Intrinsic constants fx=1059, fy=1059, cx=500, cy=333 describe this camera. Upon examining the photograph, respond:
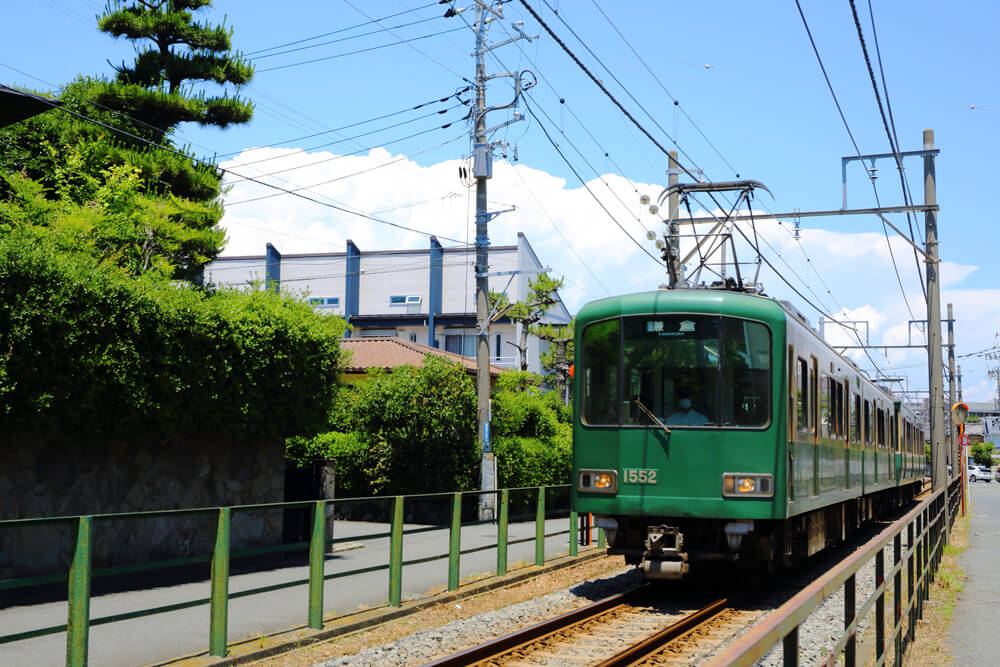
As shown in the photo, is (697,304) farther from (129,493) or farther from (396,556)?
(129,493)

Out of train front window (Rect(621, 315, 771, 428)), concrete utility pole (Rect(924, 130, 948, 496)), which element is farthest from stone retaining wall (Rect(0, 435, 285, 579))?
concrete utility pole (Rect(924, 130, 948, 496))

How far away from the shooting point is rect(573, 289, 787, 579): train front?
11.4m

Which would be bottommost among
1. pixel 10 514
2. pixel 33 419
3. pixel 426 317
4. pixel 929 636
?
pixel 929 636

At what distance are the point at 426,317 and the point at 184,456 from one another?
47219 millimetres

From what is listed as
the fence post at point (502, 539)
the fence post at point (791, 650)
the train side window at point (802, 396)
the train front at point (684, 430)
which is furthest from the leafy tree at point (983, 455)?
the fence post at point (791, 650)

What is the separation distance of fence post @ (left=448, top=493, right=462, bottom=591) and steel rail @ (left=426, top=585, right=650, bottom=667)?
1846 millimetres

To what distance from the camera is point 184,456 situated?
1416 centimetres

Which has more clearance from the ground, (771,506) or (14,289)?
(14,289)

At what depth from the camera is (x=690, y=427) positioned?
11.5m

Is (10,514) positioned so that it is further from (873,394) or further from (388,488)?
(873,394)

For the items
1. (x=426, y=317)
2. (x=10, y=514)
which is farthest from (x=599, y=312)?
(x=426, y=317)

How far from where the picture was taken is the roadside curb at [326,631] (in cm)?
814

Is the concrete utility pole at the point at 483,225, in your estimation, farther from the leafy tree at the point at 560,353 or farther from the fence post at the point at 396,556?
the leafy tree at the point at 560,353

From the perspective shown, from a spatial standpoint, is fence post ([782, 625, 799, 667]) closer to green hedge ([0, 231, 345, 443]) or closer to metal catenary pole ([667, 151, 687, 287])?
green hedge ([0, 231, 345, 443])
